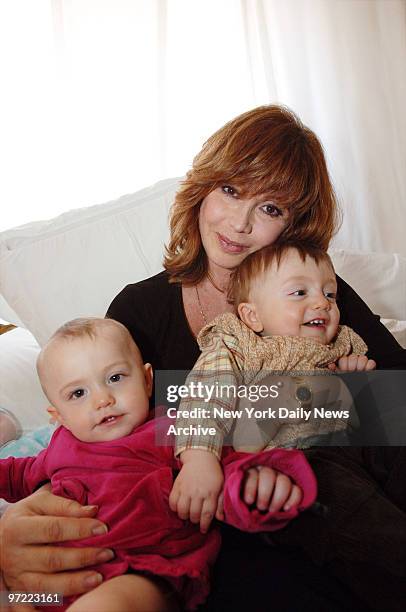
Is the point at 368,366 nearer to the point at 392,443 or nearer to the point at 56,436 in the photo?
the point at 392,443

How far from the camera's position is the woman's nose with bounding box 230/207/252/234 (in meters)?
1.31

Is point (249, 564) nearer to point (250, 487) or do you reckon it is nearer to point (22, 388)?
point (250, 487)

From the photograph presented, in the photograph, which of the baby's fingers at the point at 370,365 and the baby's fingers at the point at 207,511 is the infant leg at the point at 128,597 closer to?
the baby's fingers at the point at 207,511

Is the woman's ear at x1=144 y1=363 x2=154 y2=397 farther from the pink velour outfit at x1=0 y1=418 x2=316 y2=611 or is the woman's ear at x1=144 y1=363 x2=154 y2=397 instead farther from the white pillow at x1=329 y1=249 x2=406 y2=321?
the white pillow at x1=329 y1=249 x2=406 y2=321

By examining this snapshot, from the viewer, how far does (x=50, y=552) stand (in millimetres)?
919

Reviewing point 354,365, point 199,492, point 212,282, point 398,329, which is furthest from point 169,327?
point 398,329

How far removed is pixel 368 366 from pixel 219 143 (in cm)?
54

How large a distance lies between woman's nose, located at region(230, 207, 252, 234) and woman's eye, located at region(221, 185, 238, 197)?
1.2 inches

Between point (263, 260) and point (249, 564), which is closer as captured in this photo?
point (249, 564)

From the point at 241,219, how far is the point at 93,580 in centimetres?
71

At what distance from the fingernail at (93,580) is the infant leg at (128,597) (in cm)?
2

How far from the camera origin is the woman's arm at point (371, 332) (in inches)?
52.6

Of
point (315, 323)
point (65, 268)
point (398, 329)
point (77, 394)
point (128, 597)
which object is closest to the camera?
point (128, 597)

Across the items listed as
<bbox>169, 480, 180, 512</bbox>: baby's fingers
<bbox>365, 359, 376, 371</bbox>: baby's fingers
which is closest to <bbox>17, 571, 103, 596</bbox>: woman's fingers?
<bbox>169, 480, 180, 512</bbox>: baby's fingers
